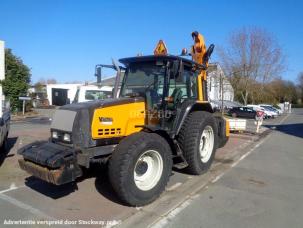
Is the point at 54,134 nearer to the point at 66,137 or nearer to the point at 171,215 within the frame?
the point at 66,137

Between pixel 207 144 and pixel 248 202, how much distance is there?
7.28 ft

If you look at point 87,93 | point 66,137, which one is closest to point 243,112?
point 87,93

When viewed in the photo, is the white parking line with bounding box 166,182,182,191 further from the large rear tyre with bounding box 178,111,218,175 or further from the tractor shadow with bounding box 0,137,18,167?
the tractor shadow with bounding box 0,137,18,167

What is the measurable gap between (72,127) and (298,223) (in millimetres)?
3782

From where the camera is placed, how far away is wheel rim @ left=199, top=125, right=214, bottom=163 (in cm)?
725

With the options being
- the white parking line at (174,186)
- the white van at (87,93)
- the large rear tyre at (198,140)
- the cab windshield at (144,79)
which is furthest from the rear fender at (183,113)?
the white van at (87,93)

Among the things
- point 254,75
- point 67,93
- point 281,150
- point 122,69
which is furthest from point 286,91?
point 122,69

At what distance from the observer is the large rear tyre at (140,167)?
15.2ft

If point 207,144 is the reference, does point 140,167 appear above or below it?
below

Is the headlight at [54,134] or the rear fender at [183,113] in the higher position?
the rear fender at [183,113]

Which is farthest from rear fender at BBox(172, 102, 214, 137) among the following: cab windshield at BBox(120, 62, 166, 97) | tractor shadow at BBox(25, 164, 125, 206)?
tractor shadow at BBox(25, 164, 125, 206)

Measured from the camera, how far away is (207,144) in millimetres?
7418

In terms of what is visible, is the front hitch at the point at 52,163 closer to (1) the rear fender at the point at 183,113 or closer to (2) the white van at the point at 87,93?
(1) the rear fender at the point at 183,113

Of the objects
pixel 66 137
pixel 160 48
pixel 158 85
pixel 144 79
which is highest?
pixel 160 48
